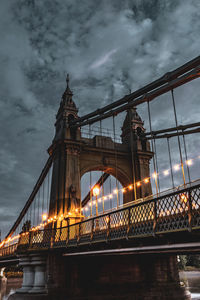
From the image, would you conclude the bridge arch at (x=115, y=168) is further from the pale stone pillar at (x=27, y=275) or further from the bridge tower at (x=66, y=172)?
the pale stone pillar at (x=27, y=275)

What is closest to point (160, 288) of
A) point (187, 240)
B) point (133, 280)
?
point (133, 280)

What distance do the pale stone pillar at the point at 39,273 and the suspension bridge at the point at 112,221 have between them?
6 centimetres

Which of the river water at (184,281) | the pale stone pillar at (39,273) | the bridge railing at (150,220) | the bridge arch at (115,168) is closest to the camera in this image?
the bridge railing at (150,220)

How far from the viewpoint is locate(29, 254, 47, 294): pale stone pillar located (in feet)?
53.7

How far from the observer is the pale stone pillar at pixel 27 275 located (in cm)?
1707

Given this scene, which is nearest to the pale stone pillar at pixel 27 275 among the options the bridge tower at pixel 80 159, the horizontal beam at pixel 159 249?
the horizontal beam at pixel 159 249

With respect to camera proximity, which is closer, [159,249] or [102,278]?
[159,249]

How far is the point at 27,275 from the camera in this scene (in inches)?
689

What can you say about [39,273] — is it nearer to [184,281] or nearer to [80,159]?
[80,159]

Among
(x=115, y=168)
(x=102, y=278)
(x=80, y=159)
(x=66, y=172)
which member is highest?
(x=80, y=159)

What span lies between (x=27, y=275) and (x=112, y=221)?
9047 mm

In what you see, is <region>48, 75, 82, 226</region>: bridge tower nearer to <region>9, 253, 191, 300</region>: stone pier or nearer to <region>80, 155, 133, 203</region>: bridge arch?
<region>80, 155, 133, 203</region>: bridge arch

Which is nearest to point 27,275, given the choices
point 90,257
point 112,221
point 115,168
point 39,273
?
point 39,273

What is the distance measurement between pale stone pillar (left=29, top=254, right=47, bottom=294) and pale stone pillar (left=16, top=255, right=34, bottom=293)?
369mm
